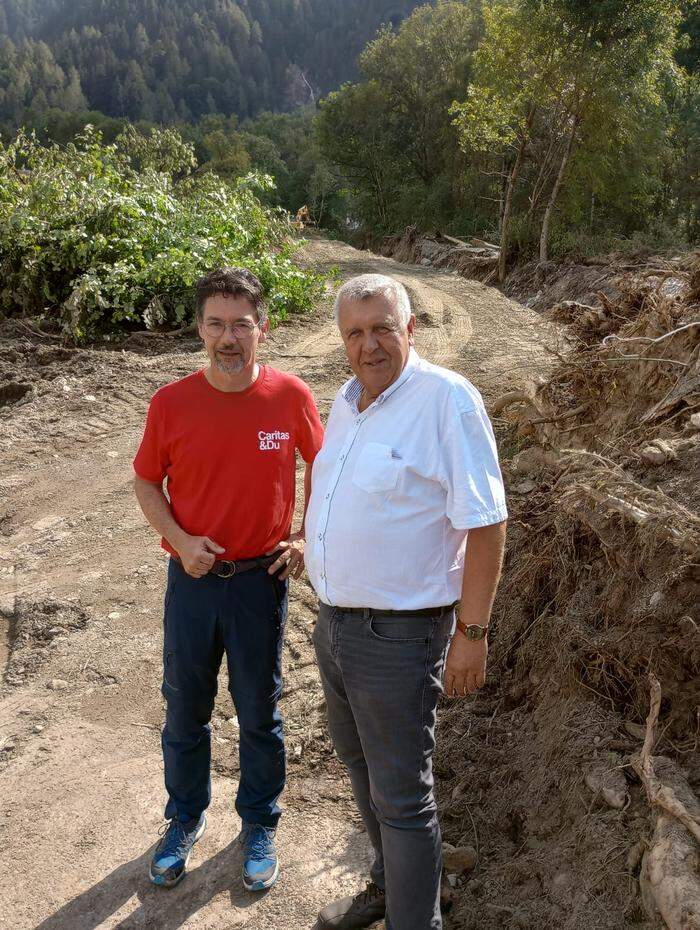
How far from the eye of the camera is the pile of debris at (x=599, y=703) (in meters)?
2.35

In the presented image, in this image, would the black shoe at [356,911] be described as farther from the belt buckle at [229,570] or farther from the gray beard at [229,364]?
the gray beard at [229,364]

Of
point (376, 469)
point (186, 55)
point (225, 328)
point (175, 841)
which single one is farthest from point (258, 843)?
point (186, 55)

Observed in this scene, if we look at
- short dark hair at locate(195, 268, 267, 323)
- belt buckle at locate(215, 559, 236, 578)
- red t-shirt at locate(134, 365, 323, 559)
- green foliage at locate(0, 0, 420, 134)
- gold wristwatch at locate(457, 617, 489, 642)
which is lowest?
belt buckle at locate(215, 559, 236, 578)

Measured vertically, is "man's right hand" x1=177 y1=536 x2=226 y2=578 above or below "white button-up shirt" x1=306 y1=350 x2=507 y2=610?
below

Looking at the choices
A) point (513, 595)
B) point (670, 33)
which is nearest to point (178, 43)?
point (670, 33)

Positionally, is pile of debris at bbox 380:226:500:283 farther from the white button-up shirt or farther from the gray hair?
the white button-up shirt

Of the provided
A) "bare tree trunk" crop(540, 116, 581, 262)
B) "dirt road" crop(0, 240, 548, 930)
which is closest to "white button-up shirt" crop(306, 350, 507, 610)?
"dirt road" crop(0, 240, 548, 930)

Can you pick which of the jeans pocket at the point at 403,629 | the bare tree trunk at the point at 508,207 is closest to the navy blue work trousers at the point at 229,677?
the jeans pocket at the point at 403,629

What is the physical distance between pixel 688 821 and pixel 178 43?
11645cm

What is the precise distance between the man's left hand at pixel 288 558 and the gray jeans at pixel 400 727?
1.25ft

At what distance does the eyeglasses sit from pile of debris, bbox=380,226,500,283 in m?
16.4

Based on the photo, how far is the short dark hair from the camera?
245 cm

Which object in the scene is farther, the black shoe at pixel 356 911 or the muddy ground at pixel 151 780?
the muddy ground at pixel 151 780

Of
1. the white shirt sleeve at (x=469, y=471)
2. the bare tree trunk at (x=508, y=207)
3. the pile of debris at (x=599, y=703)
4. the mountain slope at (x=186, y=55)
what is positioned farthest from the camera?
the mountain slope at (x=186, y=55)
